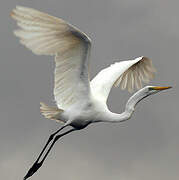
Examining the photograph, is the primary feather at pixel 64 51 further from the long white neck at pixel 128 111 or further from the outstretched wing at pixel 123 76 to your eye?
the long white neck at pixel 128 111

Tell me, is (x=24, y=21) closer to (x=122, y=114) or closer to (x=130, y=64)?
(x=122, y=114)

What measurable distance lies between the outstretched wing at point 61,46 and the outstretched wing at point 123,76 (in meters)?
1.12

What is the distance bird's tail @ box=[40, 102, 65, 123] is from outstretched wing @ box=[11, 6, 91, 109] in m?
0.17

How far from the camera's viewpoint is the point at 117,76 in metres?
19.2

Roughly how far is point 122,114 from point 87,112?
1.05 meters

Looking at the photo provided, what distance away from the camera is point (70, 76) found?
1692cm

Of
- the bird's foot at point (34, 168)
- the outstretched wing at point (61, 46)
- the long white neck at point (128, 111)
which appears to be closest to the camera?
the outstretched wing at point (61, 46)

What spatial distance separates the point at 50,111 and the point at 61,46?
7.57 ft

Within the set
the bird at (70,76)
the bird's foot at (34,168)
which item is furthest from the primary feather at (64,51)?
the bird's foot at (34,168)

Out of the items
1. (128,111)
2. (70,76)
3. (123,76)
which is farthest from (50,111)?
(123,76)

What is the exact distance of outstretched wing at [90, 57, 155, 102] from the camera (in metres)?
18.6

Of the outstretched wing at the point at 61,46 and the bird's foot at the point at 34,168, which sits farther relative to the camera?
the bird's foot at the point at 34,168

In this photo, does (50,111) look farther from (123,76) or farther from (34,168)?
(123,76)

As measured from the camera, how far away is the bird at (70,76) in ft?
50.0
